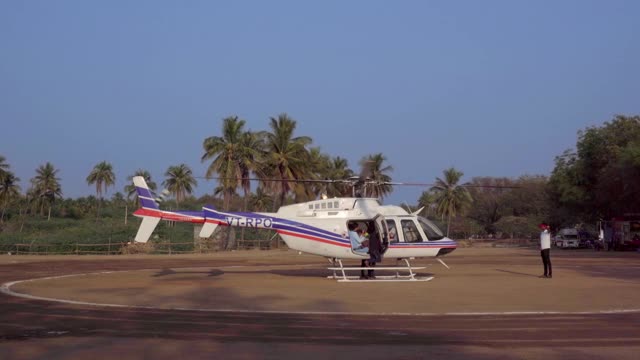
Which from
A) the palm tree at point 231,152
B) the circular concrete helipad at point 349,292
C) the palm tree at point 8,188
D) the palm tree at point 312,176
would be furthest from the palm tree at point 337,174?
the circular concrete helipad at point 349,292

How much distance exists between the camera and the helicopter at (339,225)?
22.2 meters

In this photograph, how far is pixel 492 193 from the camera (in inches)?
4473

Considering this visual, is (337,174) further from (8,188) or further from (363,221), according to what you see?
(363,221)

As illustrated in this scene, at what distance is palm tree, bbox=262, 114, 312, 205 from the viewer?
65625 millimetres

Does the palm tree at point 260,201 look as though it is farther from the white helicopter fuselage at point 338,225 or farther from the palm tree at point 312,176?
the white helicopter fuselage at point 338,225

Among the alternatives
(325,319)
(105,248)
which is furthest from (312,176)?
(325,319)

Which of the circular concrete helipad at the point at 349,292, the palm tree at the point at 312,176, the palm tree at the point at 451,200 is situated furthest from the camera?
the palm tree at the point at 451,200

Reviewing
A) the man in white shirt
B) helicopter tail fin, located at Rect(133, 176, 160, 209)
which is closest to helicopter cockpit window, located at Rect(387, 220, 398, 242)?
the man in white shirt

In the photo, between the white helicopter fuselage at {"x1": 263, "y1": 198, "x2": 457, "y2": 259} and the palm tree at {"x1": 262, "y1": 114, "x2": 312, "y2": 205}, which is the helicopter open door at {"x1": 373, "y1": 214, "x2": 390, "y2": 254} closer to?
the white helicopter fuselage at {"x1": 263, "y1": 198, "x2": 457, "y2": 259}

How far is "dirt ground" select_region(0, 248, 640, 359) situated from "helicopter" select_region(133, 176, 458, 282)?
48.3 inches

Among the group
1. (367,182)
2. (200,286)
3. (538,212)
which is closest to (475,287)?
(367,182)

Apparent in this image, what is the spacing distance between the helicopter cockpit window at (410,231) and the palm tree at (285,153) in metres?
42.1

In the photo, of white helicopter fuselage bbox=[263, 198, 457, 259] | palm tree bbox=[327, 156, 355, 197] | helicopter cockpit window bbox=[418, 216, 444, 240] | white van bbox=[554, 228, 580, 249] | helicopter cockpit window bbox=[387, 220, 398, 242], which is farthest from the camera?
palm tree bbox=[327, 156, 355, 197]

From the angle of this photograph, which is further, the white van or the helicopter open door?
the white van
